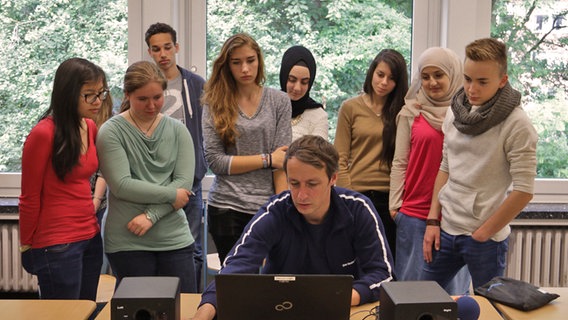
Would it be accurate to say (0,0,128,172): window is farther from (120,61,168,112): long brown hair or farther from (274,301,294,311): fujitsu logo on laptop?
(274,301,294,311): fujitsu logo on laptop

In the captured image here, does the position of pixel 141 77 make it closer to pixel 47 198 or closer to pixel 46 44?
pixel 47 198

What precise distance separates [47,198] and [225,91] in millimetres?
865

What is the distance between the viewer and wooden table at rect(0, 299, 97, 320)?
2016mm

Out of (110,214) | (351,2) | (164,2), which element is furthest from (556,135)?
(110,214)

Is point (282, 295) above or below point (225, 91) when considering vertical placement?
below

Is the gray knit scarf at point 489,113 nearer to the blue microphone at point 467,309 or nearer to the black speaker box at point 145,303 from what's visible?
the blue microphone at point 467,309

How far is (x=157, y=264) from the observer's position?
2590 mm

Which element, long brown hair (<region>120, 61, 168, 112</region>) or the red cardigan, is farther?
long brown hair (<region>120, 61, 168, 112</region>)

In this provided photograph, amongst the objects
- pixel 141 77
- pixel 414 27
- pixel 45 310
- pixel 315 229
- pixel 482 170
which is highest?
pixel 414 27

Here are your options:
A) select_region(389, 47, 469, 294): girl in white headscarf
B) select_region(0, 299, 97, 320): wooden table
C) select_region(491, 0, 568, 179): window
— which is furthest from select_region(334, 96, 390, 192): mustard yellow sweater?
select_region(491, 0, 568, 179): window

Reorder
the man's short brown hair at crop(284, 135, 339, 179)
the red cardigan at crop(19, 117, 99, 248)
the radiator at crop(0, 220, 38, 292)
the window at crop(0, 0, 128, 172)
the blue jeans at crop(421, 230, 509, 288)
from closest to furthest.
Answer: the man's short brown hair at crop(284, 135, 339, 179)
the red cardigan at crop(19, 117, 99, 248)
the blue jeans at crop(421, 230, 509, 288)
the radiator at crop(0, 220, 38, 292)
the window at crop(0, 0, 128, 172)

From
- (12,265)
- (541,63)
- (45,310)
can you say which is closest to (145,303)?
(45,310)

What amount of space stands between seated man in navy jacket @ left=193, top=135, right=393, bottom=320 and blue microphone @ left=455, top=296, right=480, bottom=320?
0.36 m

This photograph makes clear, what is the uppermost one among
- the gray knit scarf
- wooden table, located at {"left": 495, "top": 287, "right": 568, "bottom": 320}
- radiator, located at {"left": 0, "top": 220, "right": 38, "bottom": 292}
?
the gray knit scarf
